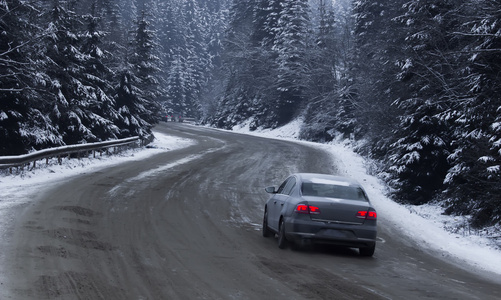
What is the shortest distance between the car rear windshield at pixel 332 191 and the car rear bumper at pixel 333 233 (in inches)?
30.0

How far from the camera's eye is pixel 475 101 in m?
15.8

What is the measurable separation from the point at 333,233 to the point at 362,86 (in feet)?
95.0

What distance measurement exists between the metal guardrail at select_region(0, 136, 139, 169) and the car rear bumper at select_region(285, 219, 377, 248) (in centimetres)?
1159

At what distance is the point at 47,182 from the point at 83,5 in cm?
5125

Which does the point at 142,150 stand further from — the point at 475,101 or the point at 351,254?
the point at 351,254

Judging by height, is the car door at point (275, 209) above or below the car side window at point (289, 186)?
below

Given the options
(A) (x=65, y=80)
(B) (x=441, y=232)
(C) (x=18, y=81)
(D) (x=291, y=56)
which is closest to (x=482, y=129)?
(B) (x=441, y=232)

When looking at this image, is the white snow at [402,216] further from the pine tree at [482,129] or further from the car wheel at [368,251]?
the car wheel at [368,251]

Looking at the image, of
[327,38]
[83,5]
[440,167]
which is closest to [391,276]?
[440,167]

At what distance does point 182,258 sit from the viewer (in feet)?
30.7

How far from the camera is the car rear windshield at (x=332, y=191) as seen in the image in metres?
11.2

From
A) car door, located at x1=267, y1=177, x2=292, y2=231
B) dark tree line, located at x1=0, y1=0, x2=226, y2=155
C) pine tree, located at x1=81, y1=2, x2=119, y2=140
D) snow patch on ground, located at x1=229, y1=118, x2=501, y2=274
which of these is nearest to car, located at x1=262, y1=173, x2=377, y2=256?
car door, located at x1=267, y1=177, x2=292, y2=231

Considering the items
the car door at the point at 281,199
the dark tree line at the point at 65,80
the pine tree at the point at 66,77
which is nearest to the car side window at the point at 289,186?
the car door at the point at 281,199

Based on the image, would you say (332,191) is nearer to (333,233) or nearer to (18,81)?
(333,233)
